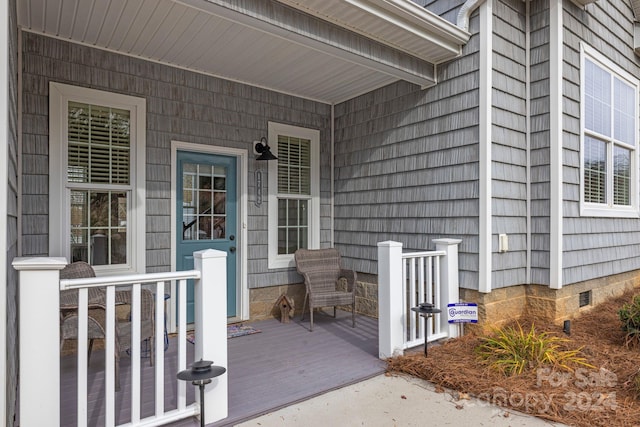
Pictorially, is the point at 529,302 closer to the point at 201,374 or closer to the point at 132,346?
the point at 201,374

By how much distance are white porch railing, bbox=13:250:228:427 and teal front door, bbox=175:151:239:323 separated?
2082mm

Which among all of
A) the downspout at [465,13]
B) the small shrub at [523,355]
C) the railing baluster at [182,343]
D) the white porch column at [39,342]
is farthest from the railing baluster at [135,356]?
the downspout at [465,13]

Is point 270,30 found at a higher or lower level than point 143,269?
higher

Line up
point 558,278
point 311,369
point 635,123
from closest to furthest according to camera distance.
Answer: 1. point 311,369
2. point 558,278
3. point 635,123

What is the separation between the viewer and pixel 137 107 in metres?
3.86

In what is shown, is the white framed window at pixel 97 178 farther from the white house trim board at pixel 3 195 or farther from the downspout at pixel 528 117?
the downspout at pixel 528 117

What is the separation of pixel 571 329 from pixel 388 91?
3161mm

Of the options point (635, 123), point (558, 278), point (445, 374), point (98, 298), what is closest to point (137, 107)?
point (98, 298)

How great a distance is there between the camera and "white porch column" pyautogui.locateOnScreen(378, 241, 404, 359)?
10.7 ft

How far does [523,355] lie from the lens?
299cm

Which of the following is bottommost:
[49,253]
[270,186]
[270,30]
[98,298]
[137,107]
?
[98,298]

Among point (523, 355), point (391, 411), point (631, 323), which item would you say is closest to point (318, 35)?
point (391, 411)

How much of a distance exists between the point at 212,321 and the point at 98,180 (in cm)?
219

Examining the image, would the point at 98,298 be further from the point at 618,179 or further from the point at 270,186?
the point at 618,179
